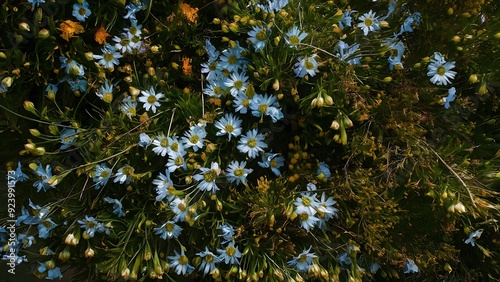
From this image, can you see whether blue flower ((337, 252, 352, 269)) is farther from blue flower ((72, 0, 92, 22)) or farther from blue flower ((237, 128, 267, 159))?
blue flower ((72, 0, 92, 22))

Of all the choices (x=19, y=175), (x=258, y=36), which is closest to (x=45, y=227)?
(x=19, y=175)

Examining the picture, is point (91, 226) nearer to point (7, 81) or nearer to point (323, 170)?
point (7, 81)

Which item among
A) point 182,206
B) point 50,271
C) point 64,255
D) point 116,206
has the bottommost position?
point 50,271

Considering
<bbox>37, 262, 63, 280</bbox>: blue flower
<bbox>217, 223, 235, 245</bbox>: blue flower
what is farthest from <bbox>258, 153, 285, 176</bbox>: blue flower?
<bbox>37, 262, 63, 280</bbox>: blue flower

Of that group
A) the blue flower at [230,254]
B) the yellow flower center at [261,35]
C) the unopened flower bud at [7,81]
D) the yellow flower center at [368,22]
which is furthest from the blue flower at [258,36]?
the unopened flower bud at [7,81]

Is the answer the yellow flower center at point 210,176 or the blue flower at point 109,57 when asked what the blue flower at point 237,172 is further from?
the blue flower at point 109,57

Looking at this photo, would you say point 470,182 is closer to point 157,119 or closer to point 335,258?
point 335,258

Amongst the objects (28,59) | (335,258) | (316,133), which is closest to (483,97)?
(316,133)
